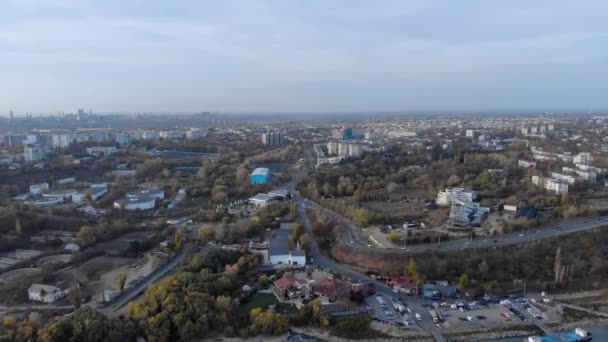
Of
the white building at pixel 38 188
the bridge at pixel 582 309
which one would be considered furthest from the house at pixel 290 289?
the white building at pixel 38 188

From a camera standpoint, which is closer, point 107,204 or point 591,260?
point 591,260

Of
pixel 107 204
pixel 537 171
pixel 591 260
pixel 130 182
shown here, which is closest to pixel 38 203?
pixel 107 204

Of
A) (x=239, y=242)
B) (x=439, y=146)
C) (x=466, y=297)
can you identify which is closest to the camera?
(x=466, y=297)

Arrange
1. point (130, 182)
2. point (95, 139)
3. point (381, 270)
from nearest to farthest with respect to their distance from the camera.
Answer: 1. point (381, 270)
2. point (130, 182)
3. point (95, 139)

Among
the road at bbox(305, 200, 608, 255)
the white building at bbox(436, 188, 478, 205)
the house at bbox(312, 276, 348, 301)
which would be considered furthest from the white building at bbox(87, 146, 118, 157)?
the house at bbox(312, 276, 348, 301)

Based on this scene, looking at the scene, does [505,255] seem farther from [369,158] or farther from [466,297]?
[369,158]

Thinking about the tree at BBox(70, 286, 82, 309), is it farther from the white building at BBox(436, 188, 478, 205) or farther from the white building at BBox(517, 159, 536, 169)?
the white building at BBox(517, 159, 536, 169)

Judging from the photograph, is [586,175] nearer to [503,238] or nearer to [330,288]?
[503,238]
